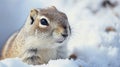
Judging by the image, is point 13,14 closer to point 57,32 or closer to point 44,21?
point 44,21

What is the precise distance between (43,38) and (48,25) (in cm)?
11

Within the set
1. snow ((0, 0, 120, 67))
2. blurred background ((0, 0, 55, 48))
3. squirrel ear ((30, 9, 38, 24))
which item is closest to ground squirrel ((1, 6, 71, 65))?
squirrel ear ((30, 9, 38, 24))

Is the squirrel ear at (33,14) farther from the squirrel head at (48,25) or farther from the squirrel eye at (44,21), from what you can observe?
the squirrel eye at (44,21)

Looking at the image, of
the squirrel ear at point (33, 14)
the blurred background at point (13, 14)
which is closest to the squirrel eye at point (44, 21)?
the squirrel ear at point (33, 14)

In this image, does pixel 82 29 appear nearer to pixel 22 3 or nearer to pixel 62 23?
pixel 22 3

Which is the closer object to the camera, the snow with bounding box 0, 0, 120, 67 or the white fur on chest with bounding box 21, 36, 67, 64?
the white fur on chest with bounding box 21, 36, 67, 64

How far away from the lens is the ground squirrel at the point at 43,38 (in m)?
3.54

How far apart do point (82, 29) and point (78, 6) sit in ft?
1.48

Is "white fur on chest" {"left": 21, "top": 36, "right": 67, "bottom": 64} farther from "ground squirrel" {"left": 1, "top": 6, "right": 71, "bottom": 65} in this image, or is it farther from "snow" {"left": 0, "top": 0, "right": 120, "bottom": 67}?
"snow" {"left": 0, "top": 0, "right": 120, "bottom": 67}

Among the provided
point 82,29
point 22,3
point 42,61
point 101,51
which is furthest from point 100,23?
point 42,61

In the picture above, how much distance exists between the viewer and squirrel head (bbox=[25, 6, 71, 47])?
3488mm

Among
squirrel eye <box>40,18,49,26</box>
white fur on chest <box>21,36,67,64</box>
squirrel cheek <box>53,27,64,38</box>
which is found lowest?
white fur on chest <box>21,36,67,64</box>

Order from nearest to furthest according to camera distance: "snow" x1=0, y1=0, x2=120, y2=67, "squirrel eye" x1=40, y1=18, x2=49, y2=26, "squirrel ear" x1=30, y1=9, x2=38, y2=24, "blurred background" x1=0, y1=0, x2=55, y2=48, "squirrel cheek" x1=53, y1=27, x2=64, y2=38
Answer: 1. "squirrel cheek" x1=53, y1=27, x2=64, y2=38
2. "squirrel eye" x1=40, y1=18, x2=49, y2=26
3. "squirrel ear" x1=30, y1=9, x2=38, y2=24
4. "snow" x1=0, y1=0, x2=120, y2=67
5. "blurred background" x1=0, y1=0, x2=55, y2=48

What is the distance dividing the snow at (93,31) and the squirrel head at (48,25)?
0.36m
